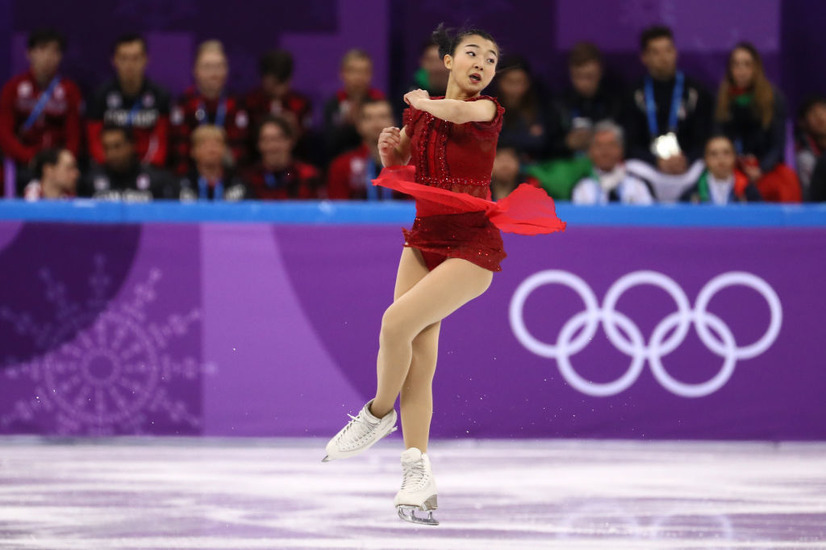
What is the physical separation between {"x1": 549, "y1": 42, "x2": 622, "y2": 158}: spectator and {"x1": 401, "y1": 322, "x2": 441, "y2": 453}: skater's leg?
14.0 feet

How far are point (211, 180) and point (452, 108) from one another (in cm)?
405

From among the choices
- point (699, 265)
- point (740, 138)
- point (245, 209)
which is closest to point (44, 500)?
point (245, 209)

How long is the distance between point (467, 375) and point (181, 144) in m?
3.04

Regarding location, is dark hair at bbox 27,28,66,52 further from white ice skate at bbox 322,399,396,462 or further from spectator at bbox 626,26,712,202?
white ice skate at bbox 322,399,396,462

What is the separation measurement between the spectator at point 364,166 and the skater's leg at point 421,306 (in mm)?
3554

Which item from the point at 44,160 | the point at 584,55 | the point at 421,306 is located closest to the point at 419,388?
the point at 421,306

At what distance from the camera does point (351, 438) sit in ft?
17.8

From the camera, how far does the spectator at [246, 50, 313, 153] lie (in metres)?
9.70

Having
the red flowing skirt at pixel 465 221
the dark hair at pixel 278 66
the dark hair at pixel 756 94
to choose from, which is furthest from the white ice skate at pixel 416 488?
the dark hair at pixel 756 94

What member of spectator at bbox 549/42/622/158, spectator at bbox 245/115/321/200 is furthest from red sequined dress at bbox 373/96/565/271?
spectator at bbox 549/42/622/158

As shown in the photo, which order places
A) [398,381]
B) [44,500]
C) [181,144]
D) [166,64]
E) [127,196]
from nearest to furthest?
[398,381] < [44,500] < [127,196] < [181,144] < [166,64]

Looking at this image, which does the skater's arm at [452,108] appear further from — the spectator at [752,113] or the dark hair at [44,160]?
the spectator at [752,113]

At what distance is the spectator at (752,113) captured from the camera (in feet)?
31.0

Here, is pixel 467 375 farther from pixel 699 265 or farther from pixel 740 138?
pixel 740 138
